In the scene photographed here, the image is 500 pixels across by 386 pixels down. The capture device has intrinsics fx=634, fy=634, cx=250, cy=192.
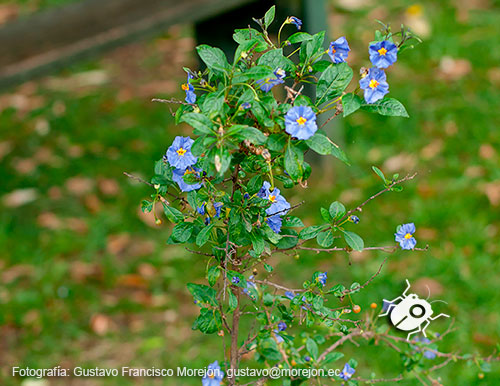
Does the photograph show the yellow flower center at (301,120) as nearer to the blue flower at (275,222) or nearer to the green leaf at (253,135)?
the green leaf at (253,135)

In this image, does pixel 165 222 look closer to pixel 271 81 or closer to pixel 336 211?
pixel 336 211

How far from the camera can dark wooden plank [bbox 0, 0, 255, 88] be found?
2.46 metres

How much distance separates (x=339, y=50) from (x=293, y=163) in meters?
0.21

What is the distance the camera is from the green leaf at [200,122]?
2.96ft

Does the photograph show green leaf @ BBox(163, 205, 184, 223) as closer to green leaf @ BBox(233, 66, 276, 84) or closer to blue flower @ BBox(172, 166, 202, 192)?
blue flower @ BBox(172, 166, 202, 192)

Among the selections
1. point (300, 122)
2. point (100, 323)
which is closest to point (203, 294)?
point (300, 122)

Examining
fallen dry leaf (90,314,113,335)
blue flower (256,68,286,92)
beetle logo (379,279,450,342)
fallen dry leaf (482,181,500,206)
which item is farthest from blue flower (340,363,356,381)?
fallen dry leaf (482,181,500,206)

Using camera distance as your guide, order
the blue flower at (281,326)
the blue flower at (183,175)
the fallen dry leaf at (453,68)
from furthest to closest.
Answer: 1. the fallen dry leaf at (453,68)
2. the blue flower at (281,326)
3. the blue flower at (183,175)

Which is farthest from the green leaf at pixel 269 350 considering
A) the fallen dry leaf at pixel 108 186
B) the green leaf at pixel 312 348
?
the fallen dry leaf at pixel 108 186

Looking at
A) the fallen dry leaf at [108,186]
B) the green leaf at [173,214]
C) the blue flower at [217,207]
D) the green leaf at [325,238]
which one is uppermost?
the fallen dry leaf at [108,186]

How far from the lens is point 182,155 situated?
0.99 m

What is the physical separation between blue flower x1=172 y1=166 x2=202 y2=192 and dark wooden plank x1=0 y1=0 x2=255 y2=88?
1659 mm

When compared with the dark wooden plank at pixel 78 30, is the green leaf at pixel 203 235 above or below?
below

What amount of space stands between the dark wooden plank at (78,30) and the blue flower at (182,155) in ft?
5.51
